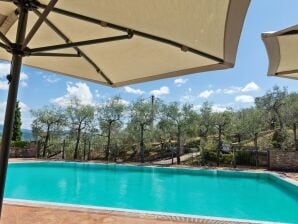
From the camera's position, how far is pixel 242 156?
623 inches

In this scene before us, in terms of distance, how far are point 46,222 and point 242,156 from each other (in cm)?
1371

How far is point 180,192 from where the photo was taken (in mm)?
9078

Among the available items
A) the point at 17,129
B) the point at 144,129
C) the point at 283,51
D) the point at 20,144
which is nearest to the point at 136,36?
the point at 283,51

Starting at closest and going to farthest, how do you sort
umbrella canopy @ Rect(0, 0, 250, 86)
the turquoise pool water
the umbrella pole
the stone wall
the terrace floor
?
umbrella canopy @ Rect(0, 0, 250, 86) → the umbrella pole → the terrace floor → the turquoise pool water → the stone wall

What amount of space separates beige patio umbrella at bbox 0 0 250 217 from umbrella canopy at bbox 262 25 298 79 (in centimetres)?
37

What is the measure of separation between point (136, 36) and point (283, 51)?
126cm

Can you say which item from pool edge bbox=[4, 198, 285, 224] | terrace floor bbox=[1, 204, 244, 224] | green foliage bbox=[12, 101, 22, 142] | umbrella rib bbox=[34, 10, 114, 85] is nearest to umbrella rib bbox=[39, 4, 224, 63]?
umbrella rib bbox=[34, 10, 114, 85]

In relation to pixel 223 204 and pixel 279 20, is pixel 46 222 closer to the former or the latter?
pixel 223 204

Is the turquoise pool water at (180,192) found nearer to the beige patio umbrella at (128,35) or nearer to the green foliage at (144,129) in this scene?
the green foliage at (144,129)

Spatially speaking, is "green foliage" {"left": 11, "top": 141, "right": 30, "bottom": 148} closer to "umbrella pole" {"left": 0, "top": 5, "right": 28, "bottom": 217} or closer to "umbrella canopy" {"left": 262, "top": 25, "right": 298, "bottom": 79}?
"umbrella pole" {"left": 0, "top": 5, "right": 28, "bottom": 217}

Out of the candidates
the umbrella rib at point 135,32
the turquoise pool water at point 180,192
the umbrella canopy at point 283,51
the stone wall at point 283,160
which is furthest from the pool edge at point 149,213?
the stone wall at point 283,160

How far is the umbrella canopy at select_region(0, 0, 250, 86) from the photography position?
1738 millimetres

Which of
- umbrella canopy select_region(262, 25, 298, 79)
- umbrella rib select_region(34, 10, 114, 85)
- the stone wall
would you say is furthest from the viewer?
the stone wall

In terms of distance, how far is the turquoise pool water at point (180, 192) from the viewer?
7148mm
